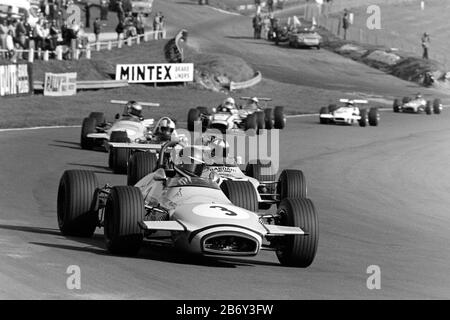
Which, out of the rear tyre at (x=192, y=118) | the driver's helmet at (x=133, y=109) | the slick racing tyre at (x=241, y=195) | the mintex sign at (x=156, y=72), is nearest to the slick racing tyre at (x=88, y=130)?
the driver's helmet at (x=133, y=109)

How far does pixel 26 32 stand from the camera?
37.7 m

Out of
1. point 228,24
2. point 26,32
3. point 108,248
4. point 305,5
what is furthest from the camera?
point 305,5

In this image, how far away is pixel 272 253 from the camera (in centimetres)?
1352

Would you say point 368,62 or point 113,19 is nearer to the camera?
point 113,19

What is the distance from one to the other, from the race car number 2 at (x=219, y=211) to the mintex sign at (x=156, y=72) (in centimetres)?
3081

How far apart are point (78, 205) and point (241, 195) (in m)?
1.91

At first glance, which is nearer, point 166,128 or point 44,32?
point 166,128

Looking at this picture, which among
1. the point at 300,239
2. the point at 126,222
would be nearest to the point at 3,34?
the point at 126,222

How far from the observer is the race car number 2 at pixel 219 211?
38.3 feet

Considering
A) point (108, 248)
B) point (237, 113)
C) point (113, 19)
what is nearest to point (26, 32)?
point (237, 113)

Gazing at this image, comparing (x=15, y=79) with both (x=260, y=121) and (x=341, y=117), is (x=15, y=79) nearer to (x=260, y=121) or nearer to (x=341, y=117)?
(x=260, y=121)

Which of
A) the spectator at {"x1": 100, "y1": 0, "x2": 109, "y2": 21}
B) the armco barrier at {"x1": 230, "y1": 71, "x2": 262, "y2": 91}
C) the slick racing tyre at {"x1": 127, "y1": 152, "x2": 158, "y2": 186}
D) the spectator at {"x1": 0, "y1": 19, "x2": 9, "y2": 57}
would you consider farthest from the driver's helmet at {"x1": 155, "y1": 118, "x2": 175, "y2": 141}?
the spectator at {"x1": 100, "y1": 0, "x2": 109, "y2": 21}
